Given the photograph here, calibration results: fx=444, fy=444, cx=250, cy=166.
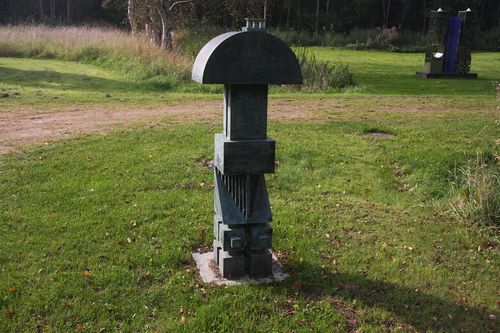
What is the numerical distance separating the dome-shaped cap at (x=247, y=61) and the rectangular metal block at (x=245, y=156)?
1.72ft

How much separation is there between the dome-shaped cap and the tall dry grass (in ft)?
39.5

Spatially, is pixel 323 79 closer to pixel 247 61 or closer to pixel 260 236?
pixel 260 236

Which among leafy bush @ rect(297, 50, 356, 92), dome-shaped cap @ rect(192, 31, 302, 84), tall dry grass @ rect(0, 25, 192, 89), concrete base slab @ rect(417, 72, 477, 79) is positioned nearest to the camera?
dome-shaped cap @ rect(192, 31, 302, 84)

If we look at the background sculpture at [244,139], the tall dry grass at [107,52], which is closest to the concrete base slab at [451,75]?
the tall dry grass at [107,52]

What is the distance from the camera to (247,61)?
330cm

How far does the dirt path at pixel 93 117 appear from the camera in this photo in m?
8.20

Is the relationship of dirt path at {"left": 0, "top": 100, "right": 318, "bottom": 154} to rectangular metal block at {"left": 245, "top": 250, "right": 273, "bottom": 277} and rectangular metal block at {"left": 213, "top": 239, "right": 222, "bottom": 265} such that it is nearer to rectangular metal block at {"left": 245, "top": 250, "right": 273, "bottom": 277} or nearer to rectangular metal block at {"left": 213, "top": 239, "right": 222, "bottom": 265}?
rectangular metal block at {"left": 213, "top": 239, "right": 222, "bottom": 265}

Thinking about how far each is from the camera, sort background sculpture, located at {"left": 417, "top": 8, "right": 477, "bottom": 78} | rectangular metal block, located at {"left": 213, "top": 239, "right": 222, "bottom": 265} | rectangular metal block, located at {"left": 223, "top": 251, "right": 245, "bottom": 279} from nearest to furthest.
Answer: rectangular metal block, located at {"left": 223, "top": 251, "right": 245, "bottom": 279}
rectangular metal block, located at {"left": 213, "top": 239, "right": 222, "bottom": 265}
background sculpture, located at {"left": 417, "top": 8, "right": 477, "bottom": 78}

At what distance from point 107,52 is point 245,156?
19117 millimetres

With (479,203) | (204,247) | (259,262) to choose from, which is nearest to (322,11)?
(479,203)

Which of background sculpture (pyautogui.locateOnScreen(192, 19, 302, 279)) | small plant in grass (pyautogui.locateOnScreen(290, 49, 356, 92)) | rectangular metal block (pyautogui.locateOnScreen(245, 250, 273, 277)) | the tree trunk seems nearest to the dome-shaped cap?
background sculpture (pyautogui.locateOnScreen(192, 19, 302, 279))

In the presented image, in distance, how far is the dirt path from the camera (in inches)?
323

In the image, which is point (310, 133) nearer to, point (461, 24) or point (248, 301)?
point (248, 301)

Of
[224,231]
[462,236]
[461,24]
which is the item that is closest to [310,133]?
[462,236]
